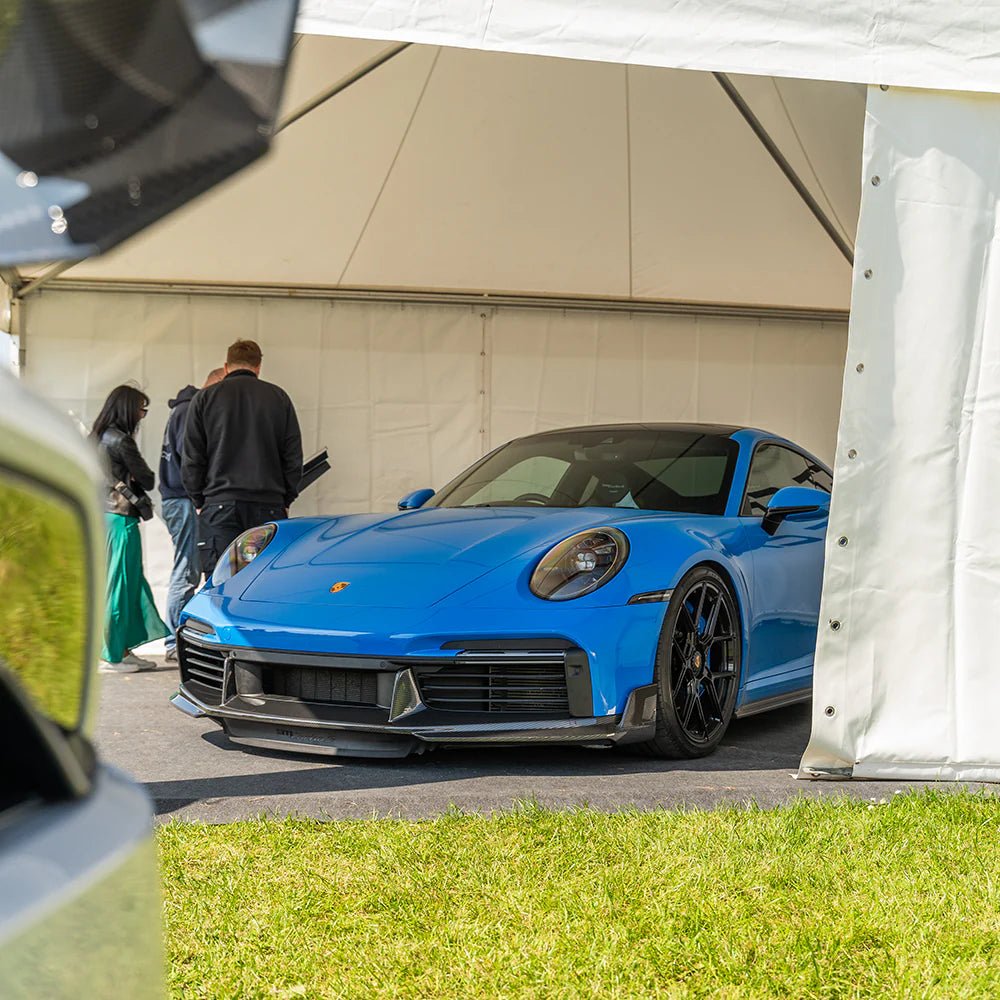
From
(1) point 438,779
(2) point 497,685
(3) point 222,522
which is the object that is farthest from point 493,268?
(1) point 438,779

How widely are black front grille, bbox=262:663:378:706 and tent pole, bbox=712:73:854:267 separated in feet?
16.9

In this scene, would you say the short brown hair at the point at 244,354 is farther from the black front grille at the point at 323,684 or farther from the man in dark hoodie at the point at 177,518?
the black front grille at the point at 323,684

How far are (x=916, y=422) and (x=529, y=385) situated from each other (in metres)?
5.97

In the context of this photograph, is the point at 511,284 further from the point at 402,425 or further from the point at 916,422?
the point at 916,422

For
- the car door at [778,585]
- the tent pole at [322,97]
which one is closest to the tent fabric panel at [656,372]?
the tent pole at [322,97]

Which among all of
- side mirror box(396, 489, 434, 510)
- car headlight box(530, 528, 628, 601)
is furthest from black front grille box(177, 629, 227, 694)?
side mirror box(396, 489, 434, 510)

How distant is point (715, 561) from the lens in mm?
5414

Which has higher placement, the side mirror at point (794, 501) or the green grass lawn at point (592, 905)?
the side mirror at point (794, 501)

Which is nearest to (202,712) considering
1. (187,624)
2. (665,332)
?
(187,624)

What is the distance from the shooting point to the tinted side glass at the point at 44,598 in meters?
0.97

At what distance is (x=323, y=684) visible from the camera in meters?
4.96

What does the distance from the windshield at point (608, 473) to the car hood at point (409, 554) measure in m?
0.32

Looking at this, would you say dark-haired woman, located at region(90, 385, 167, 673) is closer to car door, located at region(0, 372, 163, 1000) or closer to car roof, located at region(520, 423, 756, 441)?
car roof, located at region(520, 423, 756, 441)

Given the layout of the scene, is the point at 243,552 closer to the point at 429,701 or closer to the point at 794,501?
the point at 429,701
